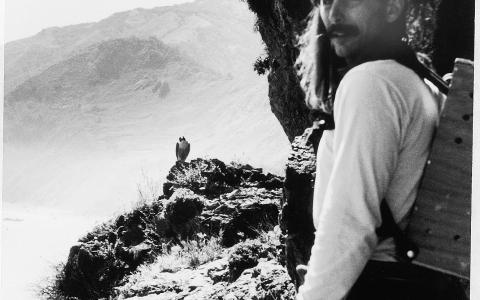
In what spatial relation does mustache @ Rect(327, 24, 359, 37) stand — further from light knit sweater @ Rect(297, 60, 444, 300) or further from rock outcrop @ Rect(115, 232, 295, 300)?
rock outcrop @ Rect(115, 232, 295, 300)

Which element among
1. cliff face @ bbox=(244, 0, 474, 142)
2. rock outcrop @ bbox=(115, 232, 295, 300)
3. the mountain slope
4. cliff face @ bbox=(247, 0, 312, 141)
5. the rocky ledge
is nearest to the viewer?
cliff face @ bbox=(244, 0, 474, 142)

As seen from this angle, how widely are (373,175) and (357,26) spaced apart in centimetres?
36

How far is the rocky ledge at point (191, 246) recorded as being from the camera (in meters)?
3.44

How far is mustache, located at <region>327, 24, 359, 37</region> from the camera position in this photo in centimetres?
105

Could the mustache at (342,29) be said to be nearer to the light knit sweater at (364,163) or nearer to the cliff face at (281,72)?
the light knit sweater at (364,163)

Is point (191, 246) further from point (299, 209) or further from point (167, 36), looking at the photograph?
point (167, 36)

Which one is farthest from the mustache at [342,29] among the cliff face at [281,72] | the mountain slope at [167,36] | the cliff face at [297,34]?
the mountain slope at [167,36]

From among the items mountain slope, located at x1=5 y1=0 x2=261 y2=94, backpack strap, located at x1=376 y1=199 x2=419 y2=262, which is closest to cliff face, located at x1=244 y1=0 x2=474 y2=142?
backpack strap, located at x1=376 y1=199 x2=419 y2=262

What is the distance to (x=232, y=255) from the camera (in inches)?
139

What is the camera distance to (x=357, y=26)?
105cm

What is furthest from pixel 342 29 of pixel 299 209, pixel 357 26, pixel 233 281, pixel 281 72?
pixel 281 72

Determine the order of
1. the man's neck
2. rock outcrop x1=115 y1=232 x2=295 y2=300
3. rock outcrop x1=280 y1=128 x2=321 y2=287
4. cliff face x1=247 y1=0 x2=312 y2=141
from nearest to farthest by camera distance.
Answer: the man's neck
rock outcrop x1=280 y1=128 x2=321 y2=287
rock outcrop x1=115 y1=232 x2=295 y2=300
cliff face x1=247 y1=0 x2=312 y2=141

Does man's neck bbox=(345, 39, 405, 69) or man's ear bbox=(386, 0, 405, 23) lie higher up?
man's ear bbox=(386, 0, 405, 23)

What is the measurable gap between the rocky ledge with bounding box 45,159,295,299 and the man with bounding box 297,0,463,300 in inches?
72.7
